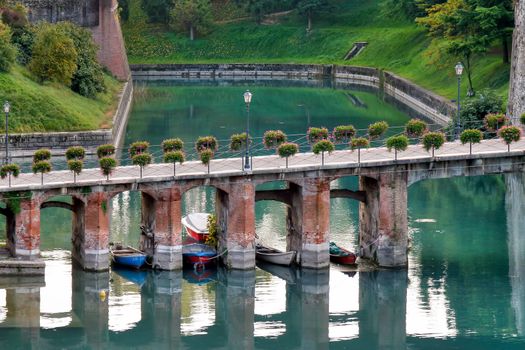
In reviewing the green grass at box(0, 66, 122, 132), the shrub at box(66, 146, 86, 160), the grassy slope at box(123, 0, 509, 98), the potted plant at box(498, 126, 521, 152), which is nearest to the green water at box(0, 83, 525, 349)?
the shrub at box(66, 146, 86, 160)

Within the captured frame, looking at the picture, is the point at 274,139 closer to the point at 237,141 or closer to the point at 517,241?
the point at 237,141

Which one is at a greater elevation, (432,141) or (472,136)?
(472,136)

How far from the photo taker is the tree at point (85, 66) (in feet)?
318

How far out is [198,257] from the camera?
56.8 meters

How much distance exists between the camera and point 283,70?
140m

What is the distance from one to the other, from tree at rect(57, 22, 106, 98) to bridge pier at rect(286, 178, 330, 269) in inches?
1673

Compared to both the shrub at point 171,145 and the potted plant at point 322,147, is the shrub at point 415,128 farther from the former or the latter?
the shrub at point 171,145

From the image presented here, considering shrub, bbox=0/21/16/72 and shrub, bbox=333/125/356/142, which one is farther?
shrub, bbox=0/21/16/72

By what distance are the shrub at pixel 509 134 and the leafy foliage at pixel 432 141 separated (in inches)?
97.7

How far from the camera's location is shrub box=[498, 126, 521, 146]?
2308 inches

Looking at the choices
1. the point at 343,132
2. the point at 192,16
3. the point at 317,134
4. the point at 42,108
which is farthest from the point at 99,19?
the point at 317,134

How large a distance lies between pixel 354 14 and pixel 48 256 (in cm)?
9432

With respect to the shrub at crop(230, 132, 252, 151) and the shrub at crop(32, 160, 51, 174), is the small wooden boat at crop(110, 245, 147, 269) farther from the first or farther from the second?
the shrub at crop(230, 132, 252, 151)

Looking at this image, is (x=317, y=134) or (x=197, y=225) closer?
(x=317, y=134)
